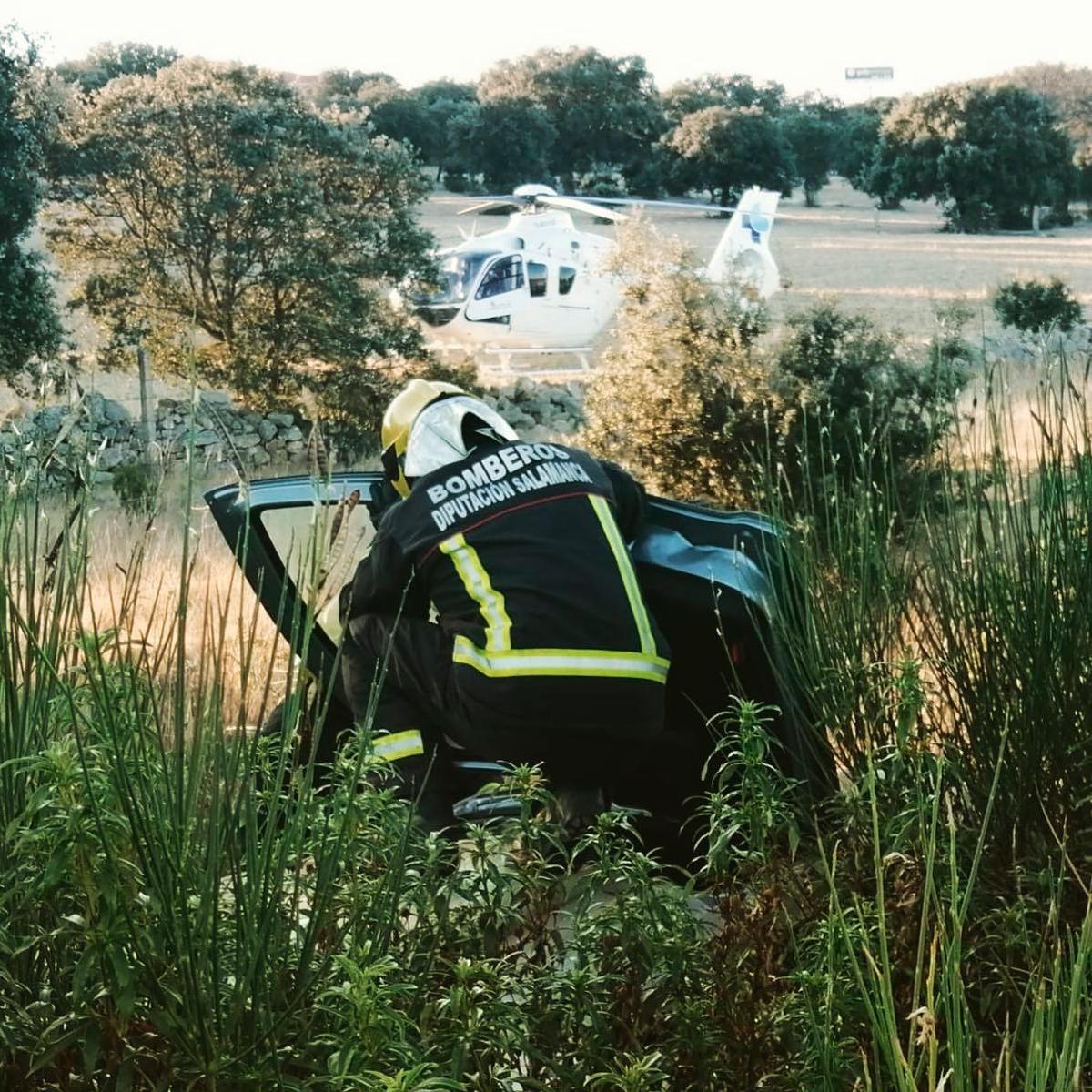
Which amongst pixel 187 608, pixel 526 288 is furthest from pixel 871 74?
pixel 187 608

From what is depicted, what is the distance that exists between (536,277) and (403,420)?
47.4ft

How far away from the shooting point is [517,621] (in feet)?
9.46

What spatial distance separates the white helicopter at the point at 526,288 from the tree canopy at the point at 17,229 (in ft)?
13.1

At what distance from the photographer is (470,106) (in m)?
21.5

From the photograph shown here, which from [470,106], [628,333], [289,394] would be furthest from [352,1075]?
[470,106]

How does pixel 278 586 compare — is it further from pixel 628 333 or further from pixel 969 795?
pixel 628 333

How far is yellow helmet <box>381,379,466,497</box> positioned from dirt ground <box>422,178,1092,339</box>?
19.9m

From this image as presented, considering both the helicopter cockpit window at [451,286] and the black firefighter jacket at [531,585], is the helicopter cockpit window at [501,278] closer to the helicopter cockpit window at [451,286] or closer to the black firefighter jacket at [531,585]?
the helicopter cockpit window at [451,286]

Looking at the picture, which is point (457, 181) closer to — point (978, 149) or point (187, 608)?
point (978, 149)

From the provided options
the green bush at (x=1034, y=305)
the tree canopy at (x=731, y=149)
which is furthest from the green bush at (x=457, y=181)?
the green bush at (x=1034, y=305)

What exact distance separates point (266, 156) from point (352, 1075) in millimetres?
14221

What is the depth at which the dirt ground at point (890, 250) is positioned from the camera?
85.2 ft

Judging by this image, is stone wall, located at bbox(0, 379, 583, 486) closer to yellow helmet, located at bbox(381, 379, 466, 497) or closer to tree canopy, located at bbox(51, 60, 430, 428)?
tree canopy, located at bbox(51, 60, 430, 428)

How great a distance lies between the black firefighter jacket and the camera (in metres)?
2.86
